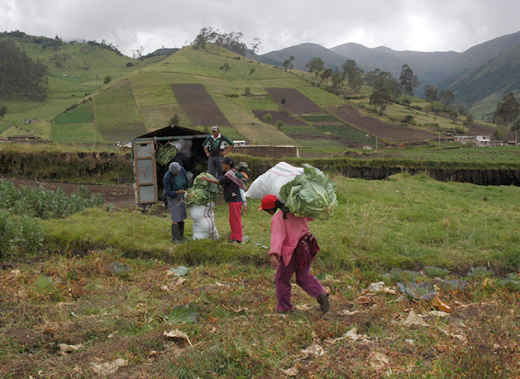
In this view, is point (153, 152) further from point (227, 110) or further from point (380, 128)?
point (380, 128)

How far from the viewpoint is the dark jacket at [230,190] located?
8.24 m

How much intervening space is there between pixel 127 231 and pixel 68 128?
4857 centimetres

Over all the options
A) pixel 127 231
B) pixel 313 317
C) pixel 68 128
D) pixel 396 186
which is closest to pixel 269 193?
pixel 313 317

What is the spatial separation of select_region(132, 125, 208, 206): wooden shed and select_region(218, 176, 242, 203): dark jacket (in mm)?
5976

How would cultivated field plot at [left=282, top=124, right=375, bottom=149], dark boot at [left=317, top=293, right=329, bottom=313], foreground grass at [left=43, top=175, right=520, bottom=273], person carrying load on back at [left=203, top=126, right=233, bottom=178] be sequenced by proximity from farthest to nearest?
1. cultivated field plot at [left=282, top=124, right=375, bottom=149]
2. person carrying load on back at [left=203, top=126, right=233, bottom=178]
3. foreground grass at [left=43, top=175, right=520, bottom=273]
4. dark boot at [left=317, top=293, right=329, bottom=313]

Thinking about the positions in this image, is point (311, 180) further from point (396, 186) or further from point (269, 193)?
point (396, 186)

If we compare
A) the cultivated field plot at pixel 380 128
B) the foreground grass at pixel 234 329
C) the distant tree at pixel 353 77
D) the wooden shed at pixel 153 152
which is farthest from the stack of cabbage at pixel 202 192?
the distant tree at pixel 353 77

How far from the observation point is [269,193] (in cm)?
541

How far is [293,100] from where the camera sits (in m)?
72.9

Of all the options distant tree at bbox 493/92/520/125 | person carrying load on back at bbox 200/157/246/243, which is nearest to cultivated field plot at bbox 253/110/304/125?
distant tree at bbox 493/92/520/125

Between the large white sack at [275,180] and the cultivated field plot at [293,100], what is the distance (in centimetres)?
6211

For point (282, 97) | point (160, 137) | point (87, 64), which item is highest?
point (87, 64)

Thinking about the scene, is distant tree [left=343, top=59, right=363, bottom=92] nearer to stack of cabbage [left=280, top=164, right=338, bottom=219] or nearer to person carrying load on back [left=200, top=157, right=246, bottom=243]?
person carrying load on back [left=200, top=157, right=246, bottom=243]

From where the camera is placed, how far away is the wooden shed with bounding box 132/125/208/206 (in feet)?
46.5
